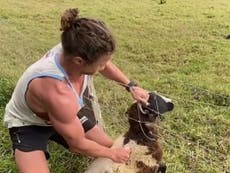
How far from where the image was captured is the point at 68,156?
12.4 ft

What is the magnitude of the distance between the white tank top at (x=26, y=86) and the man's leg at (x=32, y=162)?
0.55 ft

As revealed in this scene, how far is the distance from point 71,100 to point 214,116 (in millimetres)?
2175

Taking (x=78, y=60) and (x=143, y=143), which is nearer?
(x=78, y=60)

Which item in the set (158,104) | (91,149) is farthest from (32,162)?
(158,104)

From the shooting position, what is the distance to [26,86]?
114 inches

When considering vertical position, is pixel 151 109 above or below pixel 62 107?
below

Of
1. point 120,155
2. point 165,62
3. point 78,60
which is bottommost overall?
point 165,62

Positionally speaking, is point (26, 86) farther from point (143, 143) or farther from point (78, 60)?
point (143, 143)

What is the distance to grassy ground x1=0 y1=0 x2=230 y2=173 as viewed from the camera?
392 cm

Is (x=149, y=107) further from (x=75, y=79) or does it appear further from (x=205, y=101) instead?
(x=205, y=101)

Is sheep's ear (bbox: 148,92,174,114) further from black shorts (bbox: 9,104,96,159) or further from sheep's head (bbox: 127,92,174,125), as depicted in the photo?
black shorts (bbox: 9,104,96,159)

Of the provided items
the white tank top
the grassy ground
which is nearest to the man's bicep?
the white tank top

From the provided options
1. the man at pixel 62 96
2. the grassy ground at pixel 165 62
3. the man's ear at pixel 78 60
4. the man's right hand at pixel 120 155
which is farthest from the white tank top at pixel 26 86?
the grassy ground at pixel 165 62

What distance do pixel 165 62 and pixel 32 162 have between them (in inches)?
144
